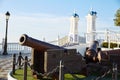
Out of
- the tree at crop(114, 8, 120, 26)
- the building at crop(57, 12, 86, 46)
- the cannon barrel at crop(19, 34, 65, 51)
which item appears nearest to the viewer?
the cannon barrel at crop(19, 34, 65, 51)

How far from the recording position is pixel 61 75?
8328mm

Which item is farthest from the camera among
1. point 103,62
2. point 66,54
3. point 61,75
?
point 103,62

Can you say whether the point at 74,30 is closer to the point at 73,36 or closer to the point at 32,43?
the point at 73,36

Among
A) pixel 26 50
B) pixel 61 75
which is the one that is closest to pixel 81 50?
pixel 61 75

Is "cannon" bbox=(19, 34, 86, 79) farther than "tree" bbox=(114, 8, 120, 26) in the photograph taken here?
No

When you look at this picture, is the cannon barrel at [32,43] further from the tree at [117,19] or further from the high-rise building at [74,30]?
the high-rise building at [74,30]

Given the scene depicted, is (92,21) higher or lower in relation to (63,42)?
higher

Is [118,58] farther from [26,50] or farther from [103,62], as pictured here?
[26,50]

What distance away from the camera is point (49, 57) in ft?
31.3

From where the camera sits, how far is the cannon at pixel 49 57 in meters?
9.54

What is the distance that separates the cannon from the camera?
9538mm

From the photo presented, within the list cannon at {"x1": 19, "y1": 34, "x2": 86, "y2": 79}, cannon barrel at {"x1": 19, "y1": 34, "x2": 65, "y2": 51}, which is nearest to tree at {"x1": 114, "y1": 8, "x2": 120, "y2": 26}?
cannon at {"x1": 19, "y1": 34, "x2": 86, "y2": 79}

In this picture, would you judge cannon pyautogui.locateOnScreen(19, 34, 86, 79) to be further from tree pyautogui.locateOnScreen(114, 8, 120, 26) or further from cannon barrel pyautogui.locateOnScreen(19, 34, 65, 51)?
tree pyautogui.locateOnScreen(114, 8, 120, 26)

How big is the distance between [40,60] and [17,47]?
14.6 m
